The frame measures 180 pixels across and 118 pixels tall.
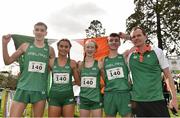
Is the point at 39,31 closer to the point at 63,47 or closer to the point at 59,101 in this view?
the point at 63,47

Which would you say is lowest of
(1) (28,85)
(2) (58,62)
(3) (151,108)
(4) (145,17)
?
(3) (151,108)

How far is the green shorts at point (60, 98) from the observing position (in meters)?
5.81

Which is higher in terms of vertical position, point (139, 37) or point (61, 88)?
point (139, 37)

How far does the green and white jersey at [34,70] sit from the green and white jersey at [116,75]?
3.30 feet

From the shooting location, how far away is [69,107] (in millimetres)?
5828

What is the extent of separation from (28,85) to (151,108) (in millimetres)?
1916

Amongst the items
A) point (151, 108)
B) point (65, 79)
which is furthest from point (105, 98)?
point (151, 108)

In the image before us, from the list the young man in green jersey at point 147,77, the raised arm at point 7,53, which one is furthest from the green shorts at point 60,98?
the young man in green jersey at point 147,77

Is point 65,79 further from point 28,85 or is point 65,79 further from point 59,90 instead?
point 28,85

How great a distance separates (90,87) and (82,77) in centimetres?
24

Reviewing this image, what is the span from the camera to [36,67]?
18.3 feet

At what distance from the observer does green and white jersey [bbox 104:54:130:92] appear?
5.76 m

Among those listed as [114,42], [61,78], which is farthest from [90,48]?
[61,78]

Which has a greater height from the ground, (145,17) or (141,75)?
(145,17)
